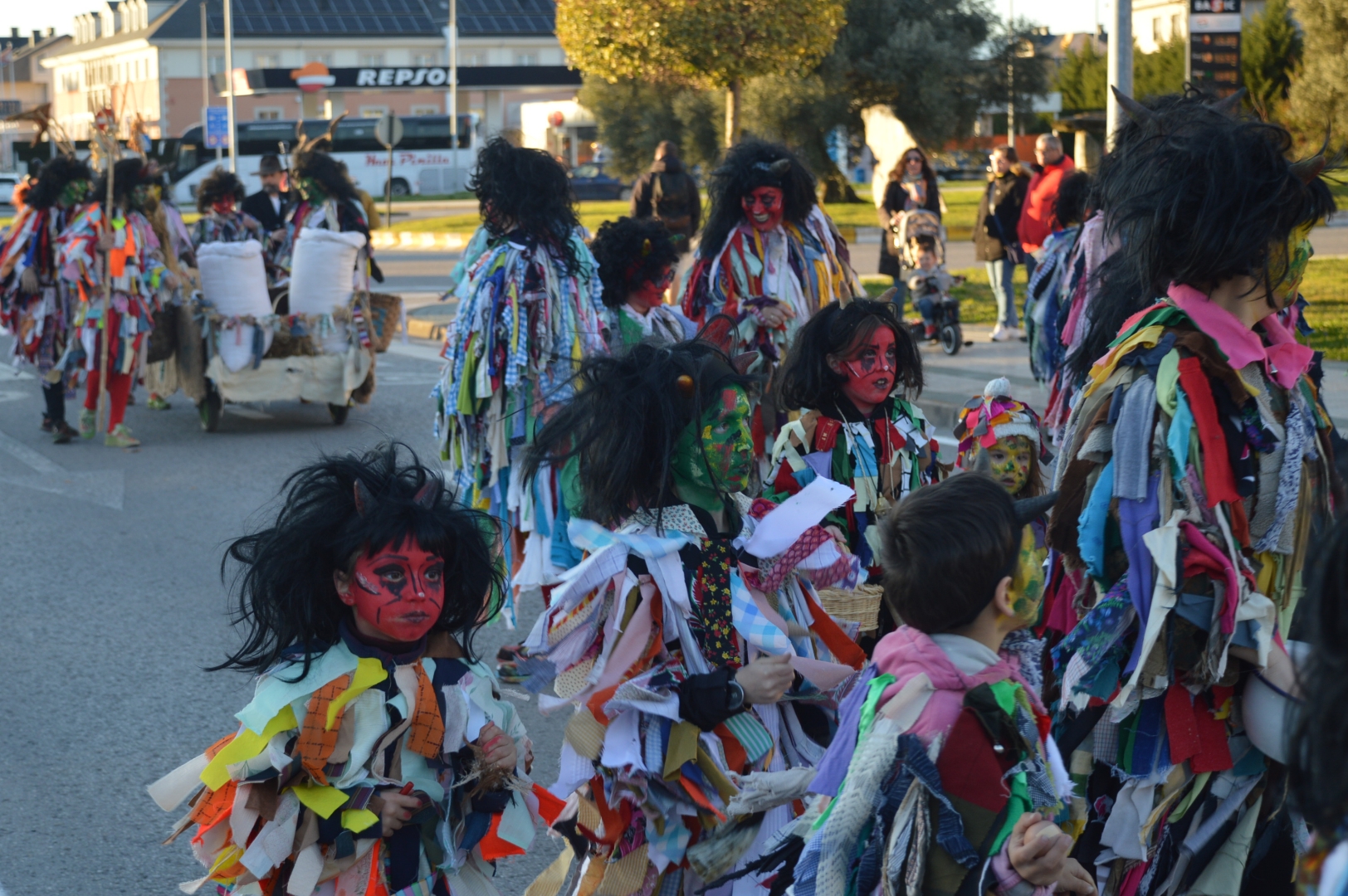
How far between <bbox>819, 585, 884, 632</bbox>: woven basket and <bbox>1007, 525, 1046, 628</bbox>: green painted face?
1.08 m

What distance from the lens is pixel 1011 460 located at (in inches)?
178

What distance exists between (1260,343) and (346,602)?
1.87 meters

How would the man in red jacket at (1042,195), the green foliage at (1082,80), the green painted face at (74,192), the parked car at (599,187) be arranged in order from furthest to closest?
1. the parked car at (599,187)
2. the green foliage at (1082,80)
3. the man in red jacket at (1042,195)
4. the green painted face at (74,192)

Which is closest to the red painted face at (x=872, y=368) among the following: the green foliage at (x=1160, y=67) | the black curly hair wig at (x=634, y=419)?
the black curly hair wig at (x=634, y=419)

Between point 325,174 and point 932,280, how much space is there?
5.15 m

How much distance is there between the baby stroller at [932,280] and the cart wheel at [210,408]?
562 cm

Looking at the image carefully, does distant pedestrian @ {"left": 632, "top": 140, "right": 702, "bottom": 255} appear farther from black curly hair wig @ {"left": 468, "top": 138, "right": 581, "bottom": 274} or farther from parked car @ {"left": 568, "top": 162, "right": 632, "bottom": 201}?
parked car @ {"left": 568, "top": 162, "right": 632, "bottom": 201}

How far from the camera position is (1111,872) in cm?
301

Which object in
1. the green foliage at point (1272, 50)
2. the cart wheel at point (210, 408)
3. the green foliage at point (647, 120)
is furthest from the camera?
the green foliage at point (647, 120)

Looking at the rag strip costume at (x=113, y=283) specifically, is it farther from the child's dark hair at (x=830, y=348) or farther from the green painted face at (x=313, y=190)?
the child's dark hair at (x=830, y=348)

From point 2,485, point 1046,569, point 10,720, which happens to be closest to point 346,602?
point 1046,569

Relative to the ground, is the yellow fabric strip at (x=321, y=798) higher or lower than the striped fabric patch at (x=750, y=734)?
lower

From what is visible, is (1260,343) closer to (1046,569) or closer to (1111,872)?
(1046,569)

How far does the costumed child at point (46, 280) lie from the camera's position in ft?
34.3
